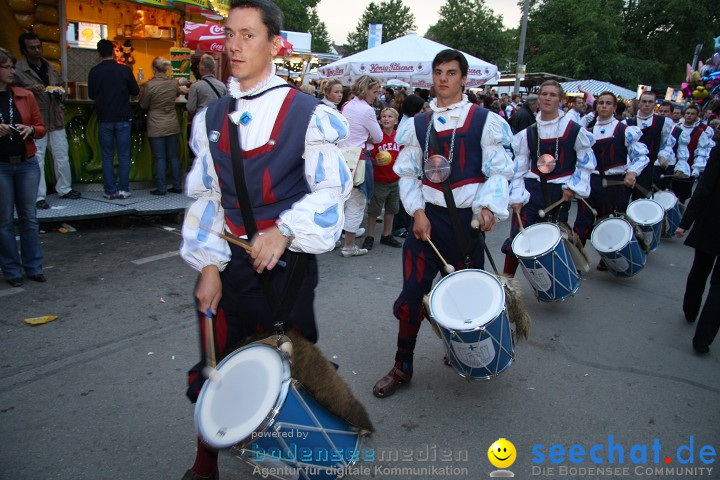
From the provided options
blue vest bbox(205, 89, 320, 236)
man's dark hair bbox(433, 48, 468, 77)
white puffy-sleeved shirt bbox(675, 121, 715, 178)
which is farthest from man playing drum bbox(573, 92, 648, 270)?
blue vest bbox(205, 89, 320, 236)

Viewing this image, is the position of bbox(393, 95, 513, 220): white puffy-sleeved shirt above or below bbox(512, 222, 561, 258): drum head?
above

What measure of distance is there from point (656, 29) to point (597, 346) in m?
43.7

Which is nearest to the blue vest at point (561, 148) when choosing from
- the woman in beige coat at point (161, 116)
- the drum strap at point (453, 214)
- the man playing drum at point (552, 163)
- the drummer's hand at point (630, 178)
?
the man playing drum at point (552, 163)

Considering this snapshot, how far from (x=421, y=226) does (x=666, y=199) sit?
5837 millimetres

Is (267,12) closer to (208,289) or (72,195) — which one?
(208,289)

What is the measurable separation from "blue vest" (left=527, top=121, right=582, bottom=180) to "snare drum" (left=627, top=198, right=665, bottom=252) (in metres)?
1.29

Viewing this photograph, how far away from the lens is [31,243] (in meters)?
5.21

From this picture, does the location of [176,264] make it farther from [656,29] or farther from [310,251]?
[656,29]

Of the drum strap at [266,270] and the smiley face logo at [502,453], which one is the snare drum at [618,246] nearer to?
the smiley face logo at [502,453]

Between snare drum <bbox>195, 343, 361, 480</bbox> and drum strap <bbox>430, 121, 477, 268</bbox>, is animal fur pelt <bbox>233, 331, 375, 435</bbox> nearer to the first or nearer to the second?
snare drum <bbox>195, 343, 361, 480</bbox>

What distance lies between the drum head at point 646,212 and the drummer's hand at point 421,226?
3694mm

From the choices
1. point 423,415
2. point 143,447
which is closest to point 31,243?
point 143,447

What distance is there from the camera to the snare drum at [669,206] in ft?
25.2

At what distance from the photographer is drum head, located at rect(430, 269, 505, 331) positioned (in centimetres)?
298
